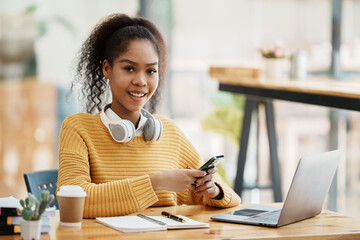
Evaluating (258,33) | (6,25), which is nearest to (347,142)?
(258,33)

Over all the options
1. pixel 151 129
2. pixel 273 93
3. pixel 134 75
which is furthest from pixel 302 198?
pixel 273 93

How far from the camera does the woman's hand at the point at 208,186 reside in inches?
84.0

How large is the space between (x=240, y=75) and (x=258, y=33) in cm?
103

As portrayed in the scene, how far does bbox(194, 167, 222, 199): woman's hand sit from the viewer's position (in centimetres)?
213

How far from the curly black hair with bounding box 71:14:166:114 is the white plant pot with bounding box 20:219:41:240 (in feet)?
2.76

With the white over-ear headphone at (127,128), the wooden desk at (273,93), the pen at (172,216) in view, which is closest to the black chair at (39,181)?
the white over-ear headphone at (127,128)

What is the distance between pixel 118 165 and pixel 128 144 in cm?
9

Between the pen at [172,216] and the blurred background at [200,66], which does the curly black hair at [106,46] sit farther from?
the blurred background at [200,66]

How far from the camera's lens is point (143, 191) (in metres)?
2.10

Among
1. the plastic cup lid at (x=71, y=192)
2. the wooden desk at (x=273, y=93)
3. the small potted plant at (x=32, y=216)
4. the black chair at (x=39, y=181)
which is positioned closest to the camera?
the small potted plant at (x=32, y=216)

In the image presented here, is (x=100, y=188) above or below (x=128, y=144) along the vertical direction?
below

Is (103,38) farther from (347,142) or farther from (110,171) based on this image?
(347,142)

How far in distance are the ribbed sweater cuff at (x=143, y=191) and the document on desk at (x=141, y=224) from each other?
87mm

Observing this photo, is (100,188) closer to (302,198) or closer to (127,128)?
(127,128)
